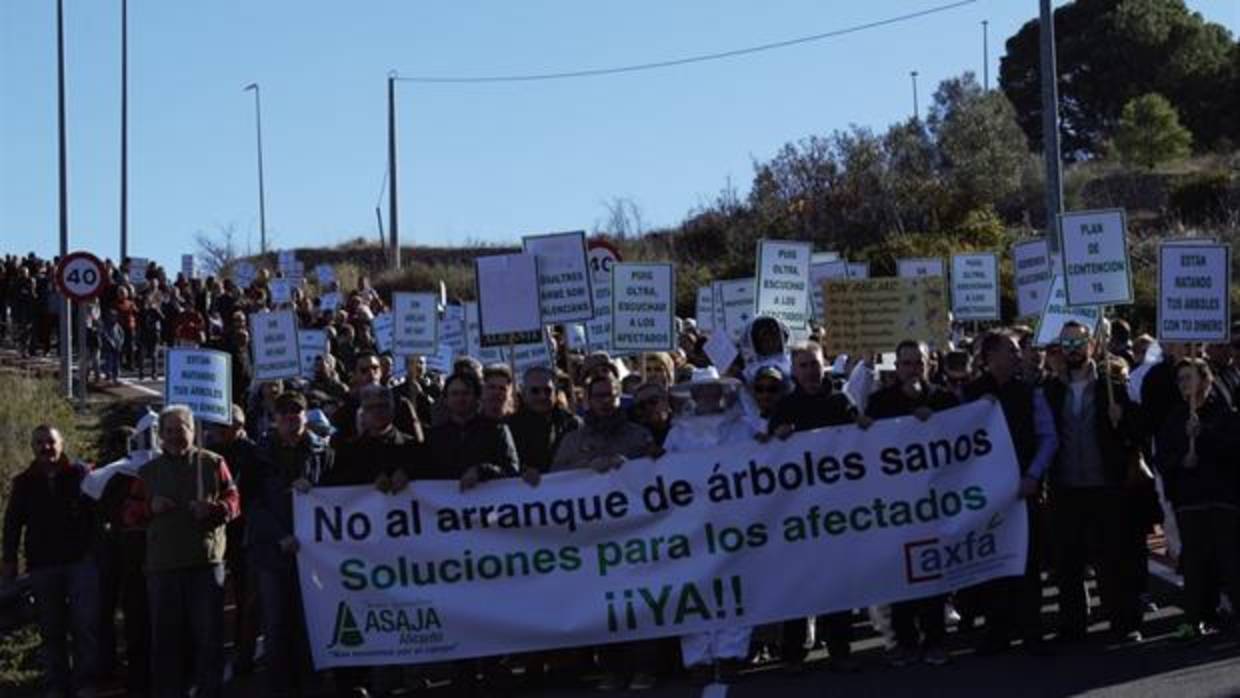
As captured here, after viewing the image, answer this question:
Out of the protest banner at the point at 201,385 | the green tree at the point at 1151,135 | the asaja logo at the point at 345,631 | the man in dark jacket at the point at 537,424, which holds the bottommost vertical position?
the asaja logo at the point at 345,631

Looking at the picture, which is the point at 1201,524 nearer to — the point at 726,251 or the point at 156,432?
the point at 156,432

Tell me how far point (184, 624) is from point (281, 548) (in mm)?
703

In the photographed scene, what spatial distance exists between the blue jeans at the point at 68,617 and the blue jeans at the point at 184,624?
115 cm

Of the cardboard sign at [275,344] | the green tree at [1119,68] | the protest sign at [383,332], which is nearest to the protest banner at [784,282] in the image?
the cardboard sign at [275,344]

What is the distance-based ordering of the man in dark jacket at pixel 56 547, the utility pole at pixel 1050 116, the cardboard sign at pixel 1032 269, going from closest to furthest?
the man in dark jacket at pixel 56 547 → the cardboard sign at pixel 1032 269 → the utility pole at pixel 1050 116

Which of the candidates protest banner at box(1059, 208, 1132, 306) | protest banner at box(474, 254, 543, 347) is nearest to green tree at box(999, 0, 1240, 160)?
protest banner at box(1059, 208, 1132, 306)

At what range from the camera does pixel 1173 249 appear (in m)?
13.4

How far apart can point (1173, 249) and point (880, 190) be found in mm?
33795

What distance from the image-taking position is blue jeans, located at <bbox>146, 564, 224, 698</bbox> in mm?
11266

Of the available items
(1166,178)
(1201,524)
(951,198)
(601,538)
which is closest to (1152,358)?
(1201,524)

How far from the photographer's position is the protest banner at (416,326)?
18.7 m

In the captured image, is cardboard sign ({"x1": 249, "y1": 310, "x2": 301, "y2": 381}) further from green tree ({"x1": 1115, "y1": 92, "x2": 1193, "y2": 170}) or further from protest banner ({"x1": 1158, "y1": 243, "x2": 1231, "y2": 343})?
green tree ({"x1": 1115, "y1": 92, "x2": 1193, "y2": 170})

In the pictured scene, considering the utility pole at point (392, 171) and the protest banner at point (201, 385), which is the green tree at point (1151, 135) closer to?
the utility pole at point (392, 171)

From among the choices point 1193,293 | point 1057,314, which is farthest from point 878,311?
point 1057,314
